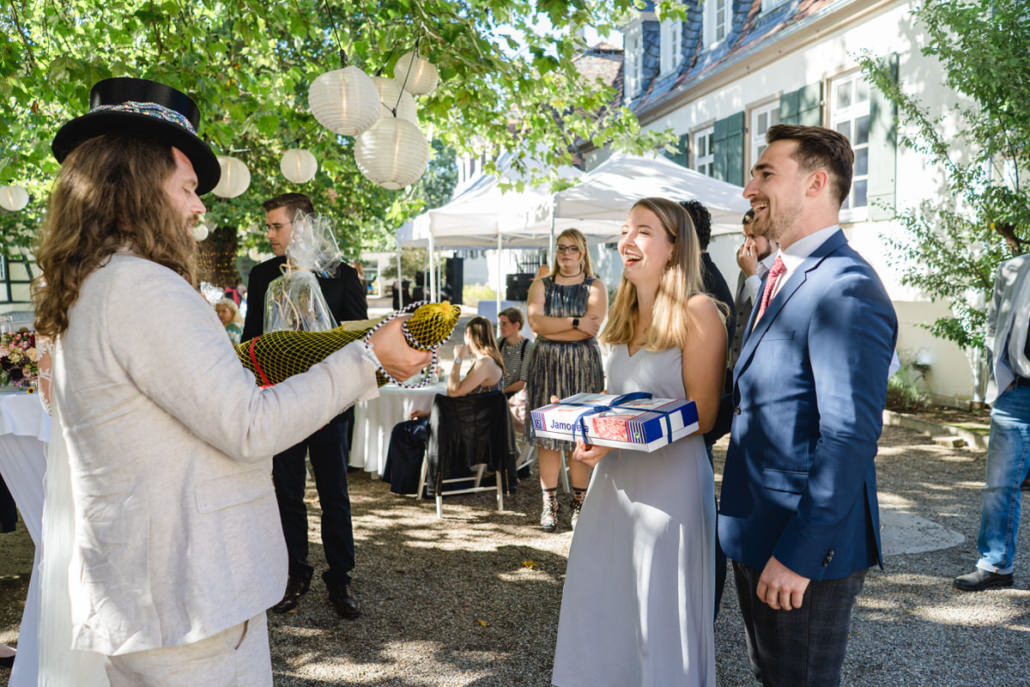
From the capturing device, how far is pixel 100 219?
1.42 m

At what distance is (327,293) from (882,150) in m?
8.59

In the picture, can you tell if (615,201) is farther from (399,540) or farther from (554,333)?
(399,540)

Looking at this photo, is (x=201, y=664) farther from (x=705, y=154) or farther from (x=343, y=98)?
(x=705, y=154)

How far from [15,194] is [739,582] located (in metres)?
10.1

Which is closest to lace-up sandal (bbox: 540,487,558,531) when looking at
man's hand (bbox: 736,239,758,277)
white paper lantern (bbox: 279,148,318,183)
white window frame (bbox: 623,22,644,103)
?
man's hand (bbox: 736,239,758,277)

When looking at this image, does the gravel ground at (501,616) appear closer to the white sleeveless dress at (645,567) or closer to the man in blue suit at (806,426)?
the white sleeveless dress at (645,567)

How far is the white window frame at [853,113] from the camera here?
10336 mm

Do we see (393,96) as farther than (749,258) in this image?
Yes

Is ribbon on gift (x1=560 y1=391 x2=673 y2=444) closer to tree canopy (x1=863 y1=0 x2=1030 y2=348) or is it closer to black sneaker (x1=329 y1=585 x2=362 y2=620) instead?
black sneaker (x1=329 y1=585 x2=362 y2=620)

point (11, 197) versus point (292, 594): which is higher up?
point (11, 197)

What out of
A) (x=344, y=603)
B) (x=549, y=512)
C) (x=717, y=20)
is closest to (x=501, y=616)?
(x=344, y=603)

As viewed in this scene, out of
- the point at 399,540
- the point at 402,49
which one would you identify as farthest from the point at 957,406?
the point at 402,49

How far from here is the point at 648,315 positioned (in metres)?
2.73

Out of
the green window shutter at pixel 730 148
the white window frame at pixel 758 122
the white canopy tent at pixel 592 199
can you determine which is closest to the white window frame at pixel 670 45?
the green window shutter at pixel 730 148
